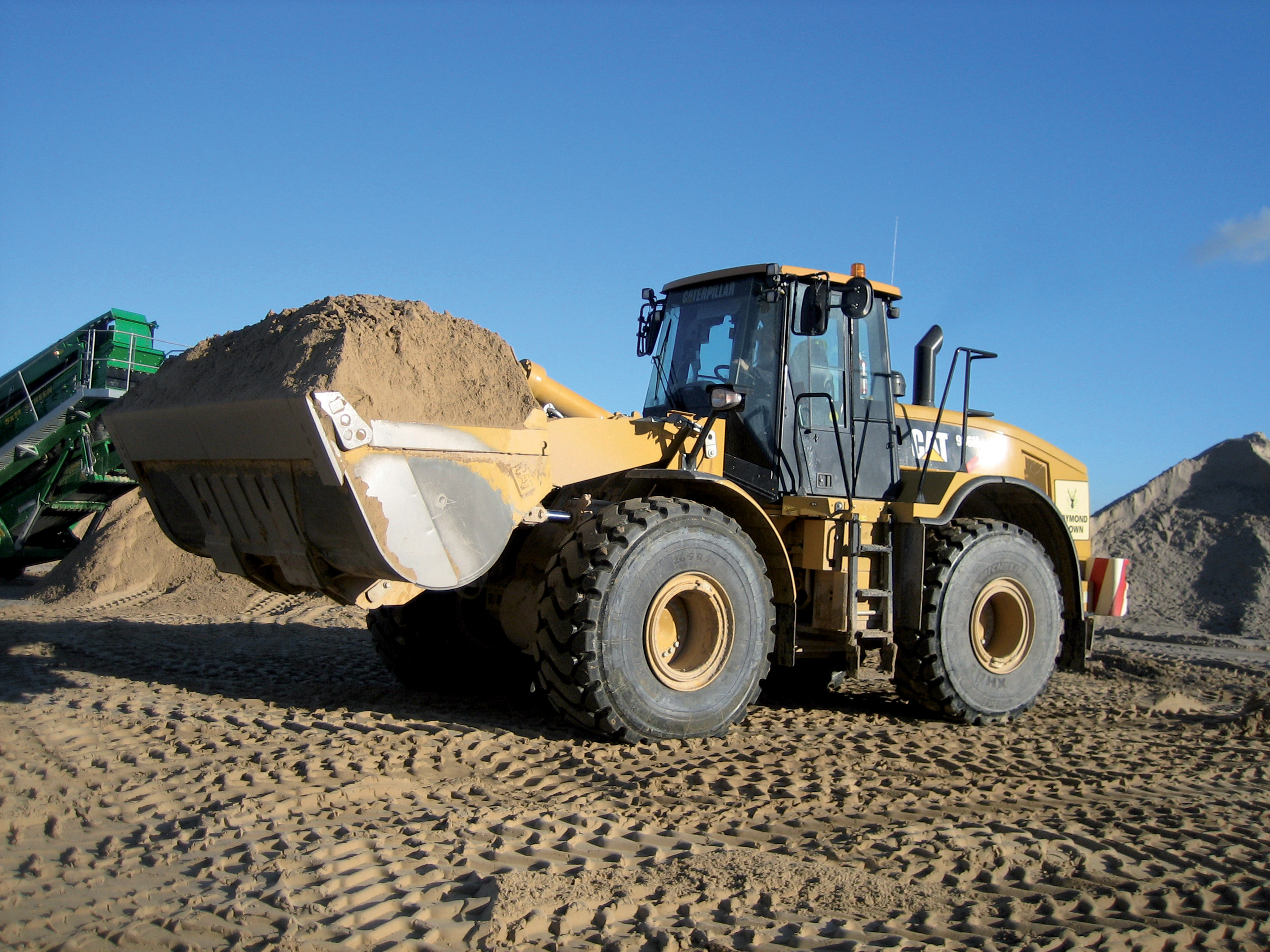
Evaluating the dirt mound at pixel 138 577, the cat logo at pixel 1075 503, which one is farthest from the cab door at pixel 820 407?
the dirt mound at pixel 138 577

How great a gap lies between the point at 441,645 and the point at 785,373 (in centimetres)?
272

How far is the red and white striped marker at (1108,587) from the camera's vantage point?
25.5 ft

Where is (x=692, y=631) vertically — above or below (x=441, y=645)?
above

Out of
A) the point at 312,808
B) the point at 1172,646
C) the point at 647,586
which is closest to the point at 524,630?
the point at 647,586

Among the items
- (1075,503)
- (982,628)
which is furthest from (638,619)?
(1075,503)

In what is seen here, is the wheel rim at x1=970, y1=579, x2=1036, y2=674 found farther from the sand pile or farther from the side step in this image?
the sand pile

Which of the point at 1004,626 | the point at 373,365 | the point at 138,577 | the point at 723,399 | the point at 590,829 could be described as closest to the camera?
the point at 590,829

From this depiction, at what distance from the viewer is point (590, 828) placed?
12.1ft

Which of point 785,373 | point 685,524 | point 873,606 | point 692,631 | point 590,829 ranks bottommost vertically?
point 590,829

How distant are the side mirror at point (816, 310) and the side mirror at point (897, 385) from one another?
1.06m

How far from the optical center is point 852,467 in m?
6.42

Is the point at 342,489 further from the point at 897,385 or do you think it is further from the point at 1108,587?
the point at 1108,587

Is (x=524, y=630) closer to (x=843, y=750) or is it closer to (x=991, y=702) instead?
(x=843, y=750)

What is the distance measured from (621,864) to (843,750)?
6.98 ft
